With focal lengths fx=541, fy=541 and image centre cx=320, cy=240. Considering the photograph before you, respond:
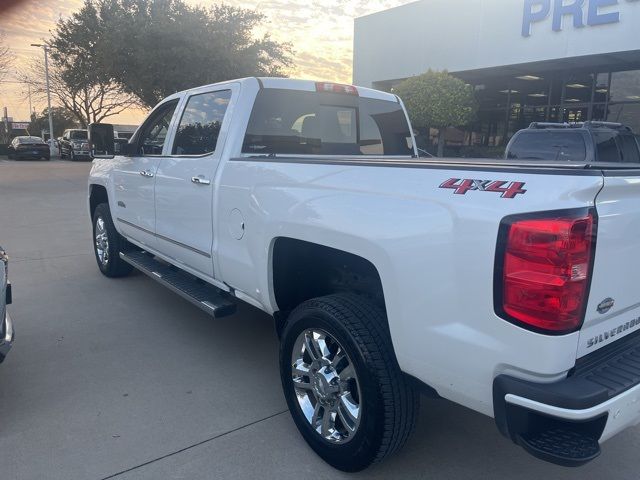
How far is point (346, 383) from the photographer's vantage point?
266 centimetres

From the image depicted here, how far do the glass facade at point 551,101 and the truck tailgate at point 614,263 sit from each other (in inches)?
725

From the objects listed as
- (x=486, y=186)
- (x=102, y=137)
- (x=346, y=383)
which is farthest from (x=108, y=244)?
(x=486, y=186)

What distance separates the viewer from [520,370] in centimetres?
196

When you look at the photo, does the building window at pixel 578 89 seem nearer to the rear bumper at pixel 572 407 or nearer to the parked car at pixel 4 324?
the rear bumper at pixel 572 407

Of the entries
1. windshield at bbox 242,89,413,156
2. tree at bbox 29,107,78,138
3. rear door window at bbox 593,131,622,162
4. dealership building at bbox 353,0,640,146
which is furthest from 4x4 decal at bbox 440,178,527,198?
tree at bbox 29,107,78,138

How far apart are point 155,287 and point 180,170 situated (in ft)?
7.23

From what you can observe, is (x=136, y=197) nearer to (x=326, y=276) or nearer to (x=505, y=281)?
(x=326, y=276)

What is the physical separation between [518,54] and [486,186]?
63.5 ft

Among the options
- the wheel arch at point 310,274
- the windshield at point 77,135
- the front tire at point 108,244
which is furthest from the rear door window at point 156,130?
the windshield at point 77,135

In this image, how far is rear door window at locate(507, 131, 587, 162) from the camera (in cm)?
805

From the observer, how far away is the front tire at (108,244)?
19.4ft

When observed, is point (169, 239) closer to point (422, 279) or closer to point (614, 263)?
point (422, 279)

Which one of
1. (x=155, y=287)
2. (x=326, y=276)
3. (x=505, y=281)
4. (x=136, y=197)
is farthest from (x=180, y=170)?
(x=505, y=281)

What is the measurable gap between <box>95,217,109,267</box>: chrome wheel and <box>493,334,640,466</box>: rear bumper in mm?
5108
